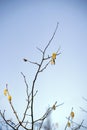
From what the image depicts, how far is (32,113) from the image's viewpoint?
257 cm

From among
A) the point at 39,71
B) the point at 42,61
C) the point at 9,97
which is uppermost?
the point at 42,61

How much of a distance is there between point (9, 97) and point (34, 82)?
44cm

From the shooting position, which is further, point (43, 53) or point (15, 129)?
point (43, 53)

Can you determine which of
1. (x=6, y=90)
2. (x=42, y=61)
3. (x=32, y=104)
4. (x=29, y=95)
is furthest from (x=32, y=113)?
(x=42, y=61)

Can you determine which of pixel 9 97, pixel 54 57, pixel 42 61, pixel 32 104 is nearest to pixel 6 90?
pixel 9 97

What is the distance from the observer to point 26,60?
2590 millimetres

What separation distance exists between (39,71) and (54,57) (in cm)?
32

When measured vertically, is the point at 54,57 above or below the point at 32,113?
above

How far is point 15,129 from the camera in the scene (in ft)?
8.35

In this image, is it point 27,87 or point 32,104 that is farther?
point 27,87

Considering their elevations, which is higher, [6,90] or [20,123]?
[6,90]

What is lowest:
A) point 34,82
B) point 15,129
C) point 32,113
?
point 15,129

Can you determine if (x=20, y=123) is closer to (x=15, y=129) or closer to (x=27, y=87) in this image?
(x=15, y=129)

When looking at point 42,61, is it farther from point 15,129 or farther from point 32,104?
point 15,129
